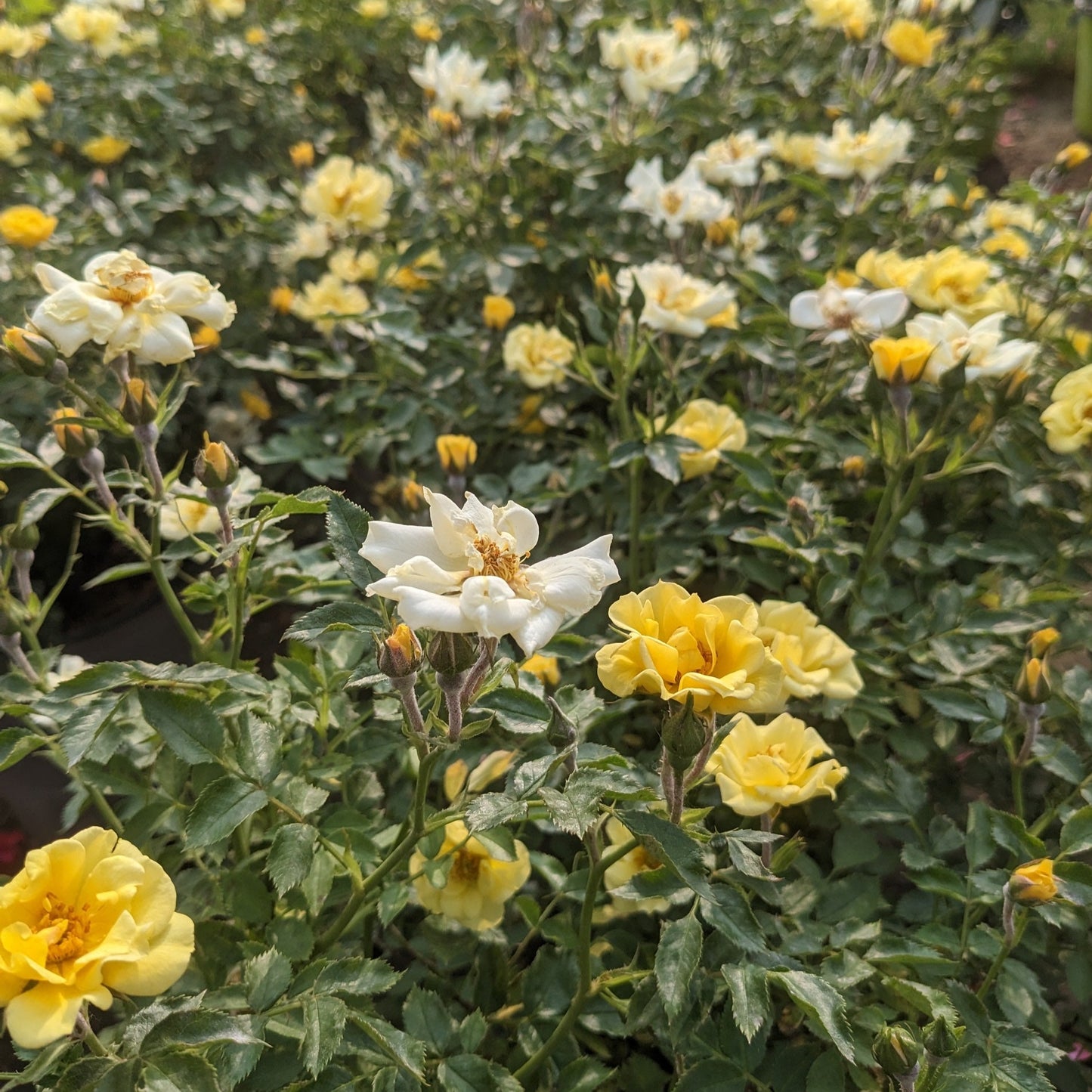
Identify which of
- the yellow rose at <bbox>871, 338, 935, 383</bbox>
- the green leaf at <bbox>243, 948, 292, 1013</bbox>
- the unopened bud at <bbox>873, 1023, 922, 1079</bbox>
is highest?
the yellow rose at <bbox>871, 338, 935, 383</bbox>

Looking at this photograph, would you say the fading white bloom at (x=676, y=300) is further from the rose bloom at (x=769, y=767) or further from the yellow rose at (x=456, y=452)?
the rose bloom at (x=769, y=767)

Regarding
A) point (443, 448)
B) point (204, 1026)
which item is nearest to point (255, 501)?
point (443, 448)

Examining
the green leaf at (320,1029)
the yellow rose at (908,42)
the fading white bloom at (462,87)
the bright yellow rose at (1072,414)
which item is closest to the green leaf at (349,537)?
the green leaf at (320,1029)

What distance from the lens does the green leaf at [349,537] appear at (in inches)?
28.1

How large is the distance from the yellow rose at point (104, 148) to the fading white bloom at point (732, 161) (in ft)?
4.77

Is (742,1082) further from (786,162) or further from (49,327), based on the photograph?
(786,162)

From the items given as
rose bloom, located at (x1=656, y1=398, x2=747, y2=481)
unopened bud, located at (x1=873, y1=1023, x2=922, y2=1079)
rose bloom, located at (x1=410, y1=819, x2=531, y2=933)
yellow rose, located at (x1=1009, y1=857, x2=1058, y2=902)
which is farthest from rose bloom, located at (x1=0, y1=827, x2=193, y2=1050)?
rose bloom, located at (x1=656, y1=398, x2=747, y2=481)

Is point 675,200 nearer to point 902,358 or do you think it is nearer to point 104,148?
point 902,358

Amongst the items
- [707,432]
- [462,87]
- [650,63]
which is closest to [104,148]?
[462,87]

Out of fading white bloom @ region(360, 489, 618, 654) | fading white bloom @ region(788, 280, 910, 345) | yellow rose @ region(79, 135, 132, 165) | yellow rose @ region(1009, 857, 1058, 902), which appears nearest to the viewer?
fading white bloom @ region(360, 489, 618, 654)

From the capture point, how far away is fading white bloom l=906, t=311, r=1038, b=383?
3.54ft

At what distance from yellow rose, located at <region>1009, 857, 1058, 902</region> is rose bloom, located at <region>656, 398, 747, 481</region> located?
68 centimetres

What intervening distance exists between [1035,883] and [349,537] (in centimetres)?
69

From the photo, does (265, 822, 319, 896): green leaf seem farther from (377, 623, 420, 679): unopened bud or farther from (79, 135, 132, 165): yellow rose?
(79, 135, 132, 165): yellow rose
